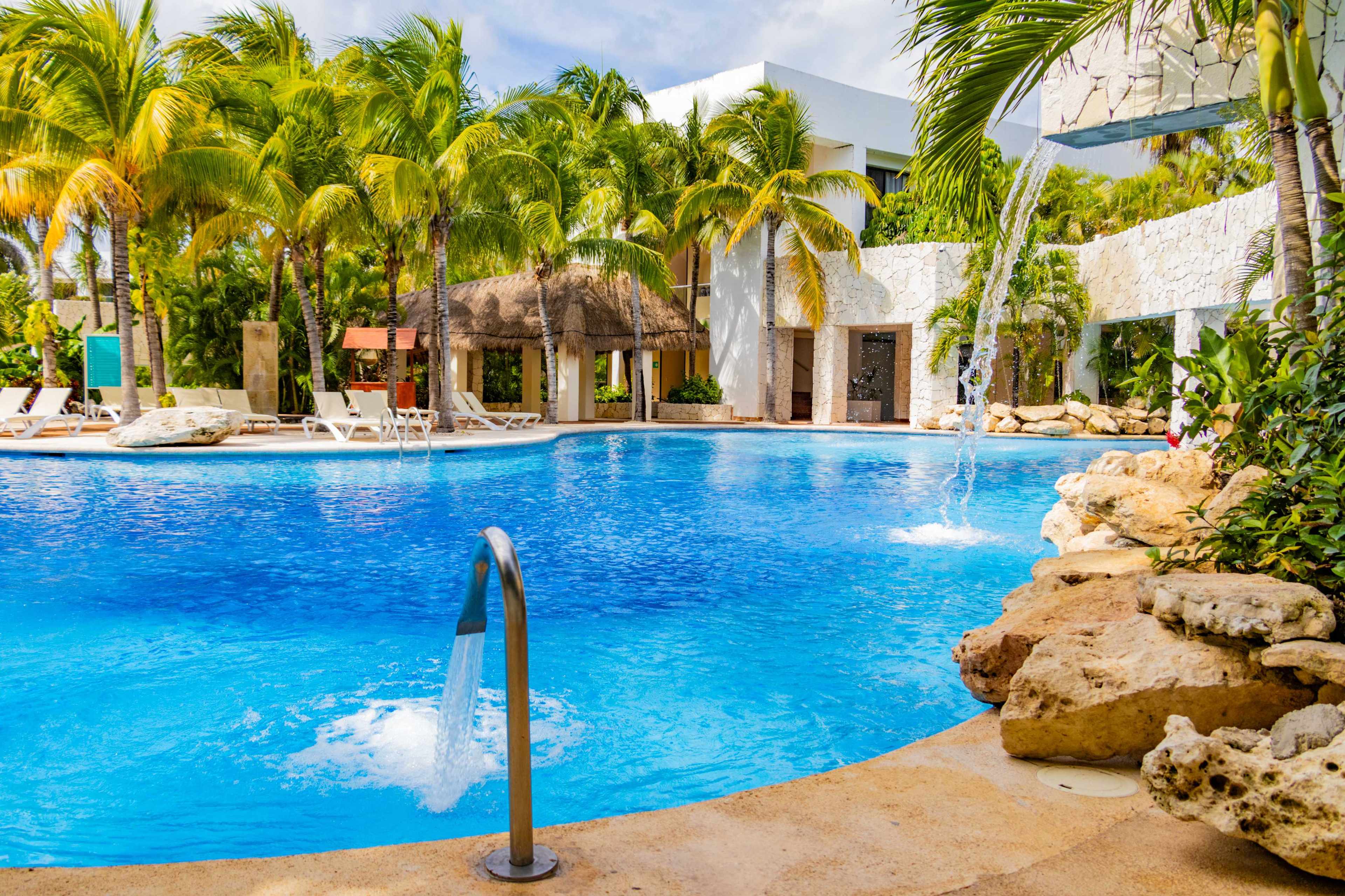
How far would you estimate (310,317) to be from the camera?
19000 millimetres

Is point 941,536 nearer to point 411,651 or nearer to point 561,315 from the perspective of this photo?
point 411,651

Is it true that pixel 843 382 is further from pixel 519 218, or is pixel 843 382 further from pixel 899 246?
pixel 519 218

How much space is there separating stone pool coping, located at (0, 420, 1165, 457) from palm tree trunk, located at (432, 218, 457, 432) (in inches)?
23.4

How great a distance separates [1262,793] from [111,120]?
17.8 metres

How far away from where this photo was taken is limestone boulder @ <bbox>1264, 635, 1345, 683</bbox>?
2.53 m

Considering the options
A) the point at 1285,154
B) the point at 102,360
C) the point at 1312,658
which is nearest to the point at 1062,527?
the point at 1285,154

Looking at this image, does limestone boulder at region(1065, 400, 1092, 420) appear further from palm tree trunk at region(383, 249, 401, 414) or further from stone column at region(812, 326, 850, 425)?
palm tree trunk at region(383, 249, 401, 414)

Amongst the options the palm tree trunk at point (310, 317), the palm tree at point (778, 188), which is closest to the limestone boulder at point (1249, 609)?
the palm tree trunk at point (310, 317)

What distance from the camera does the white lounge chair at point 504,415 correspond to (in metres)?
20.9

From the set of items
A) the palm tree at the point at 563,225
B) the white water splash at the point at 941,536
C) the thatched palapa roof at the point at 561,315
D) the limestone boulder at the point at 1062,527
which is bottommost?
the white water splash at the point at 941,536

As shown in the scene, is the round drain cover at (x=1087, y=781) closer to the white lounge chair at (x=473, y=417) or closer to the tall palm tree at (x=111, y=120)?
the tall palm tree at (x=111, y=120)

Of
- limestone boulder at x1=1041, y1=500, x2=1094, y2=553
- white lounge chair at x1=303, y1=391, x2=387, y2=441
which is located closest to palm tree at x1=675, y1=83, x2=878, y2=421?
white lounge chair at x1=303, y1=391, x2=387, y2=441

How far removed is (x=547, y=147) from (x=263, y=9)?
6.85 meters

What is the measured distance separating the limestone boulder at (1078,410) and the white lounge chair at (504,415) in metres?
12.7
